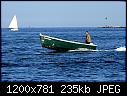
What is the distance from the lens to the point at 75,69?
28.6 metres

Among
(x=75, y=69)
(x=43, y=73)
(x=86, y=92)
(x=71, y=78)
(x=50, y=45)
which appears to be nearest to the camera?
(x=86, y=92)

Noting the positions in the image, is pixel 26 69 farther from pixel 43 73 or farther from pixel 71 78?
pixel 71 78

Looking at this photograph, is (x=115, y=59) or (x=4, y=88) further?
(x=115, y=59)

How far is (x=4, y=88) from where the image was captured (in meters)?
11.6

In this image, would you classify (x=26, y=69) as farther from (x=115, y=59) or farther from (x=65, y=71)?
(x=115, y=59)

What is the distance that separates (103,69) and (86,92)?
1778 centimetres

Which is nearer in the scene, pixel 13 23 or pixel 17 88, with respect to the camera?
pixel 17 88

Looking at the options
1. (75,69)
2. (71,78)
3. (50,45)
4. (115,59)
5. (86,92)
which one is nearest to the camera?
(86,92)

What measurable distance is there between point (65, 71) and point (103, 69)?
2.89 metres

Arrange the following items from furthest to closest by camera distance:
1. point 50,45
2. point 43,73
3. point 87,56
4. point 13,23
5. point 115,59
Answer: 1. point 13,23
2. point 50,45
3. point 87,56
4. point 115,59
5. point 43,73

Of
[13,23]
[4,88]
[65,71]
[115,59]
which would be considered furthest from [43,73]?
[13,23]

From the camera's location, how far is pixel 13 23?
109 m

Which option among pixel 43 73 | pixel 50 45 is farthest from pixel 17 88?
pixel 50 45

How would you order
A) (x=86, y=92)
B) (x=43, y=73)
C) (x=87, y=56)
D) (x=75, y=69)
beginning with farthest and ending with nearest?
1. (x=87, y=56)
2. (x=75, y=69)
3. (x=43, y=73)
4. (x=86, y=92)
